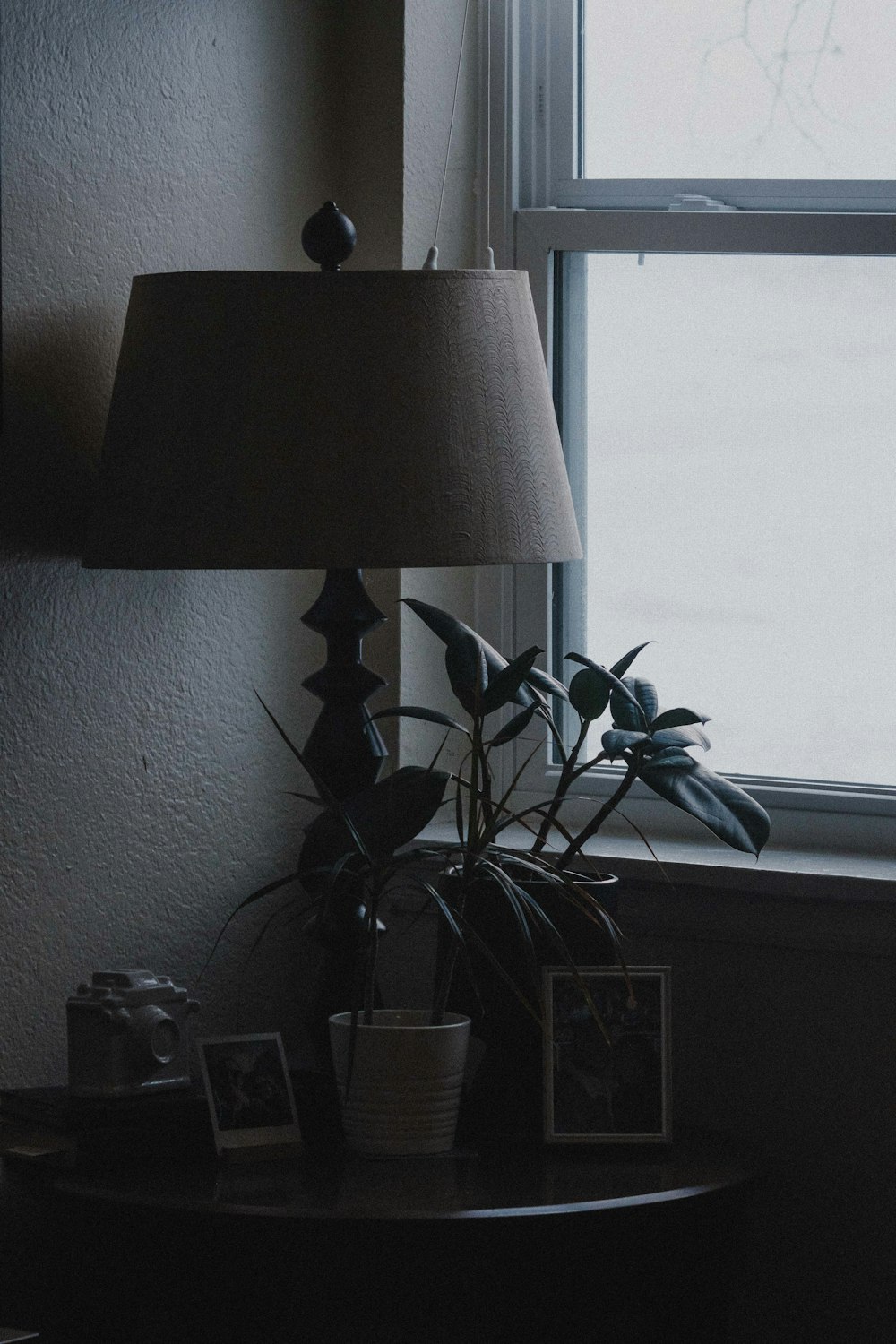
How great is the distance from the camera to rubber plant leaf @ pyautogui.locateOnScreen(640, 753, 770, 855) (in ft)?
Answer: 4.94

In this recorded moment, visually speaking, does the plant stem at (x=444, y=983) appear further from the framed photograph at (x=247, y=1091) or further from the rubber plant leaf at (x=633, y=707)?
the rubber plant leaf at (x=633, y=707)

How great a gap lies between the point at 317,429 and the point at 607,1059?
2.18 feet

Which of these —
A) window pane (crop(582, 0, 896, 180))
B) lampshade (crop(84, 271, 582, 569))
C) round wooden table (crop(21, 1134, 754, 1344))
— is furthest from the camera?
window pane (crop(582, 0, 896, 180))

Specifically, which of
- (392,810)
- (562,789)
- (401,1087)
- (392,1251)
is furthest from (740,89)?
(392,1251)

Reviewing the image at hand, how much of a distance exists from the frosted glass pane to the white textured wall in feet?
1.24

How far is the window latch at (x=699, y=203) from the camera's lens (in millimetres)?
1974

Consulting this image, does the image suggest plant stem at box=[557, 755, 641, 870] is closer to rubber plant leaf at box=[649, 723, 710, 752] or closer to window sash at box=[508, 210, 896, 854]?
rubber plant leaf at box=[649, 723, 710, 752]

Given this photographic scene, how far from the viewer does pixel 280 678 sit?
76.0 inches

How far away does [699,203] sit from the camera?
1.98 metres

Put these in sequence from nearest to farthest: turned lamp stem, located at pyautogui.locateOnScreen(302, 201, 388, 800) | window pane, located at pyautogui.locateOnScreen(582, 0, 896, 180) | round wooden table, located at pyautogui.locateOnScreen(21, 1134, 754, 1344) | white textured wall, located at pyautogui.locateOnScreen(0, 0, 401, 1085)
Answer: round wooden table, located at pyautogui.locateOnScreen(21, 1134, 754, 1344) < white textured wall, located at pyautogui.locateOnScreen(0, 0, 401, 1085) < turned lamp stem, located at pyautogui.locateOnScreen(302, 201, 388, 800) < window pane, located at pyautogui.locateOnScreen(582, 0, 896, 180)

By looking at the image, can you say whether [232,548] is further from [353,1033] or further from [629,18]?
[629,18]

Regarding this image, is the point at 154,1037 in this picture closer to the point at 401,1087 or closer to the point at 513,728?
the point at 401,1087

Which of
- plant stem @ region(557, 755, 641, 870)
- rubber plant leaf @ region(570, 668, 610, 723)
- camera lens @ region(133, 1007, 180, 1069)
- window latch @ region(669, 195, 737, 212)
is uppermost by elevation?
window latch @ region(669, 195, 737, 212)

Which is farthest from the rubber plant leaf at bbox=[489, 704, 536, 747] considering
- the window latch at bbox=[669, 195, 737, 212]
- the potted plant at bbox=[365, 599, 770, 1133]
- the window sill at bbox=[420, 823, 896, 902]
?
the window latch at bbox=[669, 195, 737, 212]
